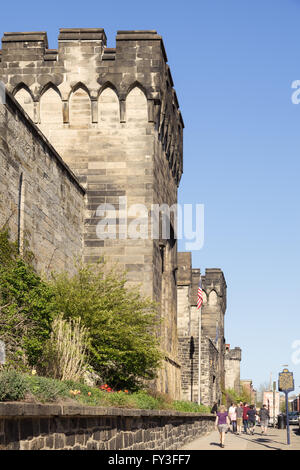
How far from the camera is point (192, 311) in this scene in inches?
1908

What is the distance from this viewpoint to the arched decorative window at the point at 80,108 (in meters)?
25.2

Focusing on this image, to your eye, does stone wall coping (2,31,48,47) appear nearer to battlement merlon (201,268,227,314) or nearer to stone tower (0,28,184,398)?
stone tower (0,28,184,398)

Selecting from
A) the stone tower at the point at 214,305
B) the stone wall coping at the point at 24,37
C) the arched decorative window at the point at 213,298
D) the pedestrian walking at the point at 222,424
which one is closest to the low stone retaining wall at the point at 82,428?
the pedestrian walking at the point at 222,424

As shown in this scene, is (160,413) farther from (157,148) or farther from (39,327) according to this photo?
(157,148)

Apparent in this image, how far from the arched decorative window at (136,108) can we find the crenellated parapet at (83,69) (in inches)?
4.1

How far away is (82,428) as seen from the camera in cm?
1113

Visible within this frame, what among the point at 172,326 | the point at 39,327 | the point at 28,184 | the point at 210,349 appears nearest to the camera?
the point at 39,327

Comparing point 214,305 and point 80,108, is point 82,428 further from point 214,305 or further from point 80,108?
point 214,305

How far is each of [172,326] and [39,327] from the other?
16.6 m

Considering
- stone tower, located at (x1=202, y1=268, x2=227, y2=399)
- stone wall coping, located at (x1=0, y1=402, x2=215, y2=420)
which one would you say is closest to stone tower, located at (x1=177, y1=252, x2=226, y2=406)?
stone tower, located at (x1=202, y1=268, x2=227, y2=399)

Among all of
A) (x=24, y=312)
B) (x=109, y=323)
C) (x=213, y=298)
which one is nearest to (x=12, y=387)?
(x=24, y=312)

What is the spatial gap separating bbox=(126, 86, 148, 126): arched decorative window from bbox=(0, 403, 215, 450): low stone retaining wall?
34.1 ft

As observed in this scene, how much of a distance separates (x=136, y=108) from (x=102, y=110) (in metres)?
1.19
